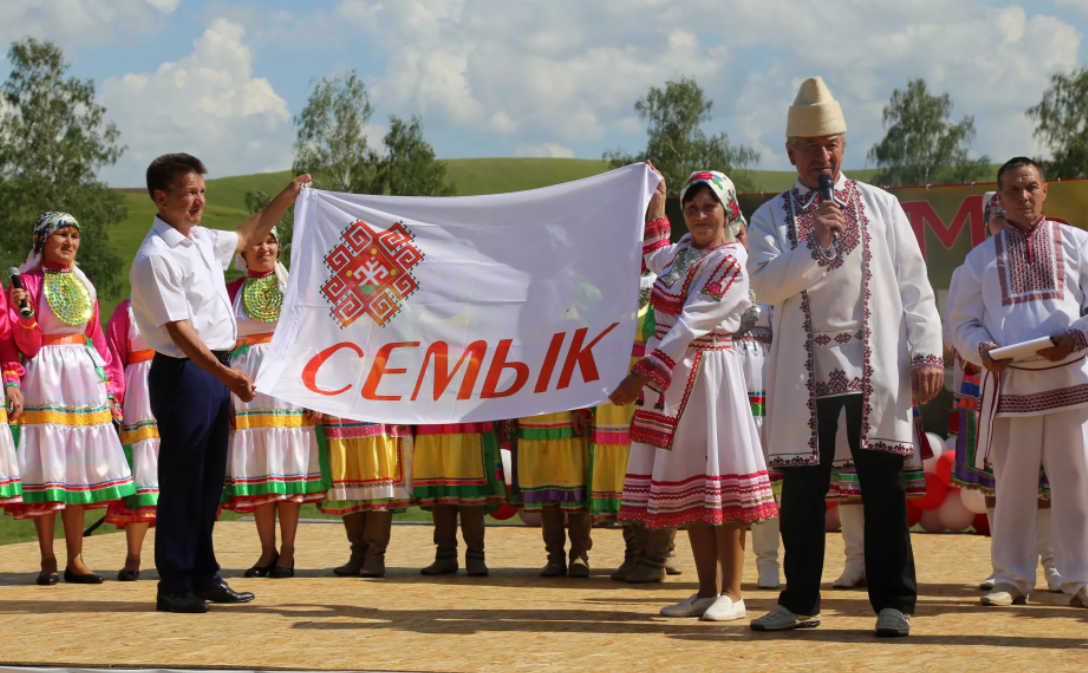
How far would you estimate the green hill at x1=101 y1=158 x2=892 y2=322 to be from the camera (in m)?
93.2

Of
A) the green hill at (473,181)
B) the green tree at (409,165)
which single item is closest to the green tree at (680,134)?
the green tree at (409,165)

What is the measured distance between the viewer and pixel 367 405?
683 centimetres

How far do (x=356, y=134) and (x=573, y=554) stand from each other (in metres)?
45.9

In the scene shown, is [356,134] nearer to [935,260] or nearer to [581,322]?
[935,260]

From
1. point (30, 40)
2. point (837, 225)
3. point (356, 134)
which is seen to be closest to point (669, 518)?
point (837, 225)

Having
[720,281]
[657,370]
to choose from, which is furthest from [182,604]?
[720,281]

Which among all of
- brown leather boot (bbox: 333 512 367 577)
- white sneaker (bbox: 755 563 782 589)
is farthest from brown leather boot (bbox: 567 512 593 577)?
brown leather boot (bbox: 333 512 367 577)

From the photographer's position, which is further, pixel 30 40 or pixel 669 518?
pixel 30 40

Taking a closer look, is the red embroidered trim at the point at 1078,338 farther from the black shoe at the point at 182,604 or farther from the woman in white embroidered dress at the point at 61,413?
the woman in white embroidered dress at the point at 61,413

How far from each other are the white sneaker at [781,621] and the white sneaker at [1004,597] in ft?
4.28

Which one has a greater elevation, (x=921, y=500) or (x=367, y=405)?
(x=367, y=405)

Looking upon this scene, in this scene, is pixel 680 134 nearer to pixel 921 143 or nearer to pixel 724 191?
pixel 921 143

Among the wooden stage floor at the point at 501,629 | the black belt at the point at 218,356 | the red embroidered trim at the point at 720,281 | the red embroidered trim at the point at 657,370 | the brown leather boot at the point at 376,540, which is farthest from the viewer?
the brown leather boot at the point at 376,540

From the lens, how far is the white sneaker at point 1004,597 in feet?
21.1
